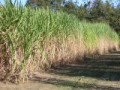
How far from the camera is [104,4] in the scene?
48875 millimetres

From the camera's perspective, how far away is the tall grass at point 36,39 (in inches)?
432

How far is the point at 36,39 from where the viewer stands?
12.0 m

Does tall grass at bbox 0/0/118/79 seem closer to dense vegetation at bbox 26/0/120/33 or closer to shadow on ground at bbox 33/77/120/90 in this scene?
shadow on ground at bbox 33/77/120/90

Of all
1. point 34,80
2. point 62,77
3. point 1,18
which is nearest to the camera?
point 1,18

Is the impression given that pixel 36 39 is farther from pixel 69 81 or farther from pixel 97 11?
pixel 97 11

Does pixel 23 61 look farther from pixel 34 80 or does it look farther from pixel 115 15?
pixel 115 15

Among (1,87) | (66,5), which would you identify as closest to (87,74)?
(1,87)

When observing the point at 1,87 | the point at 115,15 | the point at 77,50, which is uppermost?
the point at 115,15

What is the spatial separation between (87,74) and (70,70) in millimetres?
1142

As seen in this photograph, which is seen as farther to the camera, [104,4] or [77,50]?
[104,4]

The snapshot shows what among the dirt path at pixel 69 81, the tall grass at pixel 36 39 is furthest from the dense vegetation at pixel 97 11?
the dirt path at pixel 69 81

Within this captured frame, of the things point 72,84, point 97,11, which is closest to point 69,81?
point 72,84

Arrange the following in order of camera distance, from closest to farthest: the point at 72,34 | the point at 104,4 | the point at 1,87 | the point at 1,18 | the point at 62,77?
the point at 1,87 < the point at 1,18 < the point at 62,77 < the point at 72,34 < the point at 104,4

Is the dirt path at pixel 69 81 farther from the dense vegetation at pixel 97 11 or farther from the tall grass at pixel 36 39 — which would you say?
the dense vegetation at pixel 97 11
